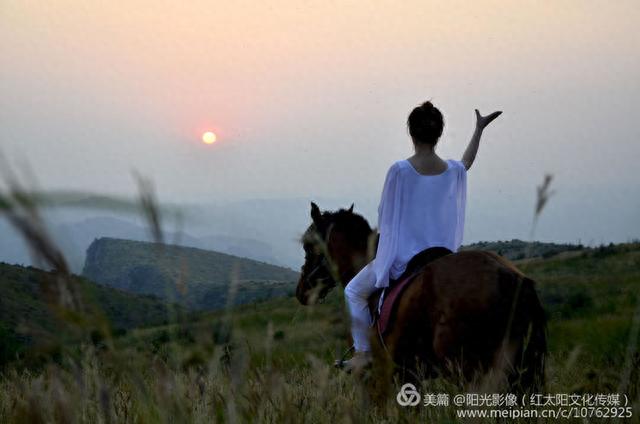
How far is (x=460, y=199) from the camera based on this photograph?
6.17m

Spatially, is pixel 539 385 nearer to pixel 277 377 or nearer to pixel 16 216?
pixel 277 377

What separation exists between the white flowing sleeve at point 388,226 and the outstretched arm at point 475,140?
92 cm

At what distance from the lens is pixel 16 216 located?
1020mm

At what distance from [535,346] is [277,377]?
313cm

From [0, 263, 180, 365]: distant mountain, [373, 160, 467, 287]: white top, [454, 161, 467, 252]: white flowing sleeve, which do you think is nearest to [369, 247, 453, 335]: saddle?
[373, 160, 467, 287]: white top

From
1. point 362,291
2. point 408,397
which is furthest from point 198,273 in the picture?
point 408,397

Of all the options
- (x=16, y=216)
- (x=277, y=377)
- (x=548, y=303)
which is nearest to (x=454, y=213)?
(x=277, y=377)

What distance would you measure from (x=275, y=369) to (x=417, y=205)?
157 inches

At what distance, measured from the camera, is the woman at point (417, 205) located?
19.0 feet

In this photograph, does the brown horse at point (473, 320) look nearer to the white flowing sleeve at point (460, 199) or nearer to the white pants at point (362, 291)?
the white pants at point (362, 291)

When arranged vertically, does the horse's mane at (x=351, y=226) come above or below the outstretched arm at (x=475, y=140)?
below

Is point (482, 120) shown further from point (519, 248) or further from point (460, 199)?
point (519, 248)

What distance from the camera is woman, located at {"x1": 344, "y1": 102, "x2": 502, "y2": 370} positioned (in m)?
5.79

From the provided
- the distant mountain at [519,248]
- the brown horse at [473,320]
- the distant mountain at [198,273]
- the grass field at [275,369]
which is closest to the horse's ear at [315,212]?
the grass field at [275,369]
